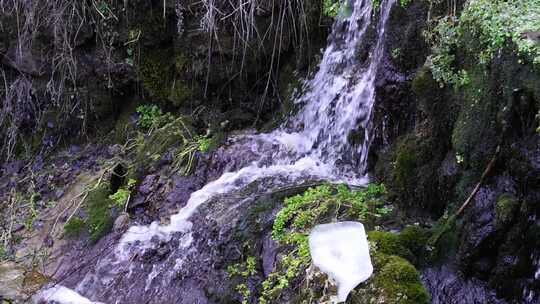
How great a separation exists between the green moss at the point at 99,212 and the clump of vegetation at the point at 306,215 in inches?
69.7

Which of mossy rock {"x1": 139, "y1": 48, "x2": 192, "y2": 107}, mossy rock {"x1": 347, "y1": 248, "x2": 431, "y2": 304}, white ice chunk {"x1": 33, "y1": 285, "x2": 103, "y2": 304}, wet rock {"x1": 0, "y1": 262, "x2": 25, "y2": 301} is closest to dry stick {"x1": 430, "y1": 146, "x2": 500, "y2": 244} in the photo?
mossy rock {"x1": 347, "y1": 248, "x2": 431, "y2": 304}

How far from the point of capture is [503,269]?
2.49 meters

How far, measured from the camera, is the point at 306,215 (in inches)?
129

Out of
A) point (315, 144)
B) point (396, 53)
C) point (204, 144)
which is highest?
point (396, 53)

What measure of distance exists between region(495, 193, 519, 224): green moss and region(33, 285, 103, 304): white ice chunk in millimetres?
2709

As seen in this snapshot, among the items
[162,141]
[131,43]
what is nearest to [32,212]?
[162,141]

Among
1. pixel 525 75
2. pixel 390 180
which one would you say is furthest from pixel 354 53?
pixel 525 75

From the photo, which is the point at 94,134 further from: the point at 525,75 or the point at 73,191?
the point at 525,75

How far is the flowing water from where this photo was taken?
13.0 feet

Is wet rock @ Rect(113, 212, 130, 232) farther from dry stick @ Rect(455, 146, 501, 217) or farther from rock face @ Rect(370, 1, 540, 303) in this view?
dry stick @ Rect(455, 146, 501, 217)

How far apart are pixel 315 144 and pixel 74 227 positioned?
7.19 feet

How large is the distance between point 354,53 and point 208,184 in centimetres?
165

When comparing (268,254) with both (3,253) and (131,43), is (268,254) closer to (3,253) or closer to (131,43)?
(3,253)

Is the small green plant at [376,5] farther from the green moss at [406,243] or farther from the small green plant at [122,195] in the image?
the small green plant at [122,195]
